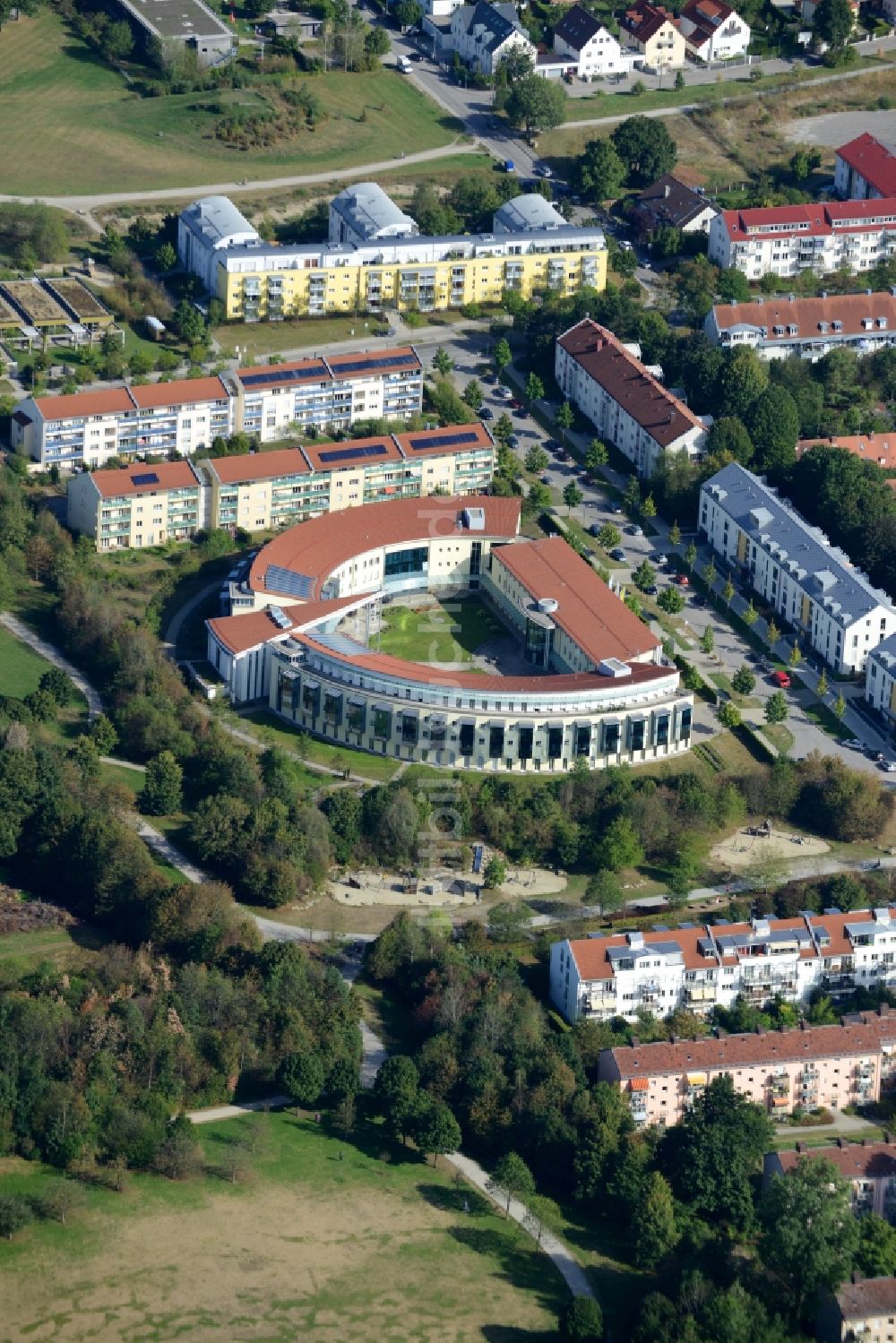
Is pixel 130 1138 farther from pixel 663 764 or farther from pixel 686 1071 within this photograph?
pixel 663 764

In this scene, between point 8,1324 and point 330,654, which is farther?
point 330,654

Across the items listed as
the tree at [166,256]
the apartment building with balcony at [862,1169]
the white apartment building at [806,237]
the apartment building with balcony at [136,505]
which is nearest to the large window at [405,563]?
the apartment building with balcony at [136,505]

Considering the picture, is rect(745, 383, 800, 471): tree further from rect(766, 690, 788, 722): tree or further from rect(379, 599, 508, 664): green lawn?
rect(766, 690, 788, 722): tree

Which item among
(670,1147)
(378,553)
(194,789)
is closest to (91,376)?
(378,553)

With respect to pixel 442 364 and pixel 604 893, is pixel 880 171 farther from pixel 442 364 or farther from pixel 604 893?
pixel 604 893

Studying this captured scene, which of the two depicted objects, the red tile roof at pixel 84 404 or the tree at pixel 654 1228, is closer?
the tree at pixel 654 1228

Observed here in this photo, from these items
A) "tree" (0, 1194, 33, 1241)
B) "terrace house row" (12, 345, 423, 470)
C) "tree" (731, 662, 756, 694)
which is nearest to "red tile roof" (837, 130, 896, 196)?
"terrace house row" (12, 345, 423, 470)

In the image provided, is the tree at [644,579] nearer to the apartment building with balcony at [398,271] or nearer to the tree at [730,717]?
the tree at [730,717]

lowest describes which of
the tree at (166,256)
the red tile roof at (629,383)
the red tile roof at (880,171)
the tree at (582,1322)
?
the tree at (582,1322)
